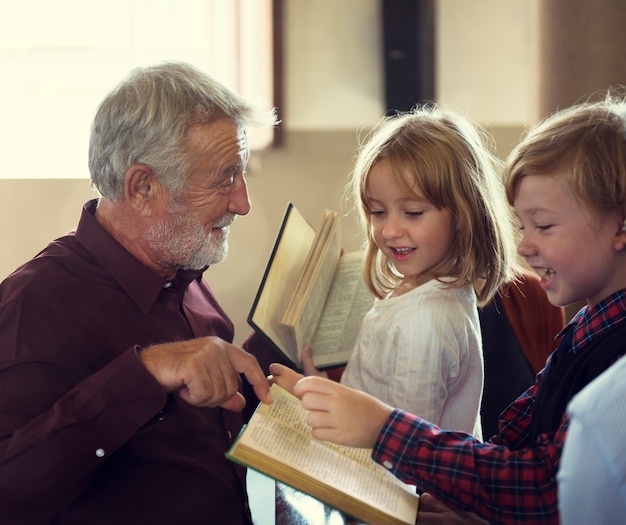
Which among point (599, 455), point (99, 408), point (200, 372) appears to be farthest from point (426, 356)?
point (599, 455)

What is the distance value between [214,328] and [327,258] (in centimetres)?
33

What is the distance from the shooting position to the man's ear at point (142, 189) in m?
1.66

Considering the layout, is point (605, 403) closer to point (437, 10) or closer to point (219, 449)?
point (219, 449)

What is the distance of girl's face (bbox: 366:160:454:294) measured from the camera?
165 cm

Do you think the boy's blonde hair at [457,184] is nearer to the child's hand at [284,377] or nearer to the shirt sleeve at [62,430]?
the child's hand at [284,377]

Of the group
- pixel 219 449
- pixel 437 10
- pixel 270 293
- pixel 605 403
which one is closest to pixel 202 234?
pixel 270 293

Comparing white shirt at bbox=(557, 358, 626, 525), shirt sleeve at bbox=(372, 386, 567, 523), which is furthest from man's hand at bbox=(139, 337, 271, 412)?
white shirt at bbox=(557, 358, 626, 525)

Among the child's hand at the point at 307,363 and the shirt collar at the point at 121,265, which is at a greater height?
the shirt collar at the point at 121,265

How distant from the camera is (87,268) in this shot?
160cm

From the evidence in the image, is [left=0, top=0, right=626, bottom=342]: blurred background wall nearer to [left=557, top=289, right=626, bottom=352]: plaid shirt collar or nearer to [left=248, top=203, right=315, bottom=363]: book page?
[left=248, top=203, right=315, bottom=363]: book page

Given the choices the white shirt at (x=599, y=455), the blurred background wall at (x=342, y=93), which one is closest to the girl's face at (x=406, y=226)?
the white shirt at (x=599, y=455)

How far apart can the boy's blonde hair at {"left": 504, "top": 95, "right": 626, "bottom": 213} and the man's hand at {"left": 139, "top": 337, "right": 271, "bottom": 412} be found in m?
0.56

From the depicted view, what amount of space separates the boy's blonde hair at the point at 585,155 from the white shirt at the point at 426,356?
1.21 feet

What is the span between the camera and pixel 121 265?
1629mm
